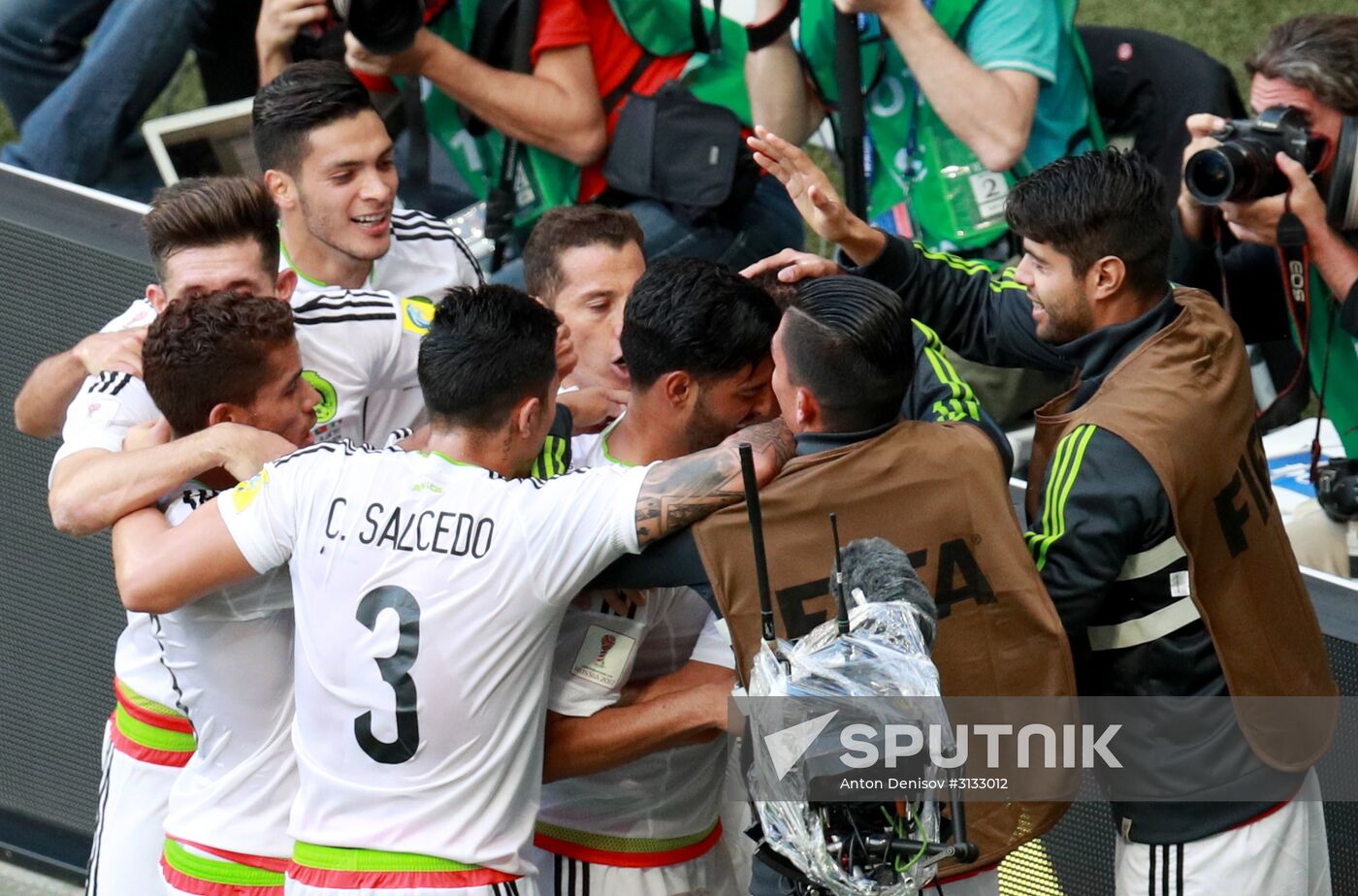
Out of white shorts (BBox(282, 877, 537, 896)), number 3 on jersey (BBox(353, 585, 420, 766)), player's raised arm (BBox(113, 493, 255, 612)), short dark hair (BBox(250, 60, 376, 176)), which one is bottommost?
white shorts (BBox(282, 877, 537, 896))

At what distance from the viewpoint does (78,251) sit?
4246 millimetres

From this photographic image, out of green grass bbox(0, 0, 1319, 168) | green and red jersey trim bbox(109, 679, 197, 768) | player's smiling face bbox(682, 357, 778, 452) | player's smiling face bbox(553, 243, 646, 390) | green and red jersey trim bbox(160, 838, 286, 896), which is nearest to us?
player's smiling face bbox(682, 357, 778, 452)

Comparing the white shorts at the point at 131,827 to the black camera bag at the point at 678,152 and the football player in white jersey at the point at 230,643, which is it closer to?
the football player in white jersey at the point at 230,643

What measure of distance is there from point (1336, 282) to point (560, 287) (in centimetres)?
174

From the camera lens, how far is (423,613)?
275 cm

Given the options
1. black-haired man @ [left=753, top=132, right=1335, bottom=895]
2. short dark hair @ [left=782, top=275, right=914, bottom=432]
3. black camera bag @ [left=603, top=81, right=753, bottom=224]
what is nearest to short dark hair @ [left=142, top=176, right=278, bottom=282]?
black-haired man @ [left=753, top=132, right=1335, bottom=895]

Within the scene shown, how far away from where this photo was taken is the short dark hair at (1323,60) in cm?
396

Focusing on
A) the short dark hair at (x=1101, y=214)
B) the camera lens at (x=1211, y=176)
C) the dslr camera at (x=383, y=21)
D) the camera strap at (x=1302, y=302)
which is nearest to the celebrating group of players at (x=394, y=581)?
the short dark hair at (x=1101, y=214)

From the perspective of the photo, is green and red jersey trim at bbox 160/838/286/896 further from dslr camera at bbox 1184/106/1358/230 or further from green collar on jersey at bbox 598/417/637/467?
dslr camera at bbox 1184/106/1358/230

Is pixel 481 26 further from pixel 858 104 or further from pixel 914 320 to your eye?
pixel 914 320

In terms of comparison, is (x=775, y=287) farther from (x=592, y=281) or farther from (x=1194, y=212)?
(x=1194, y=212)

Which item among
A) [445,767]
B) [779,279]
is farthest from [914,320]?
[445,767]

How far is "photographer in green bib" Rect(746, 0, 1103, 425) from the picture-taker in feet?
14.5

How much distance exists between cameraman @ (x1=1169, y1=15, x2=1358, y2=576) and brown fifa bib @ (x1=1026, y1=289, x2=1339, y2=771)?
32.9 inches
